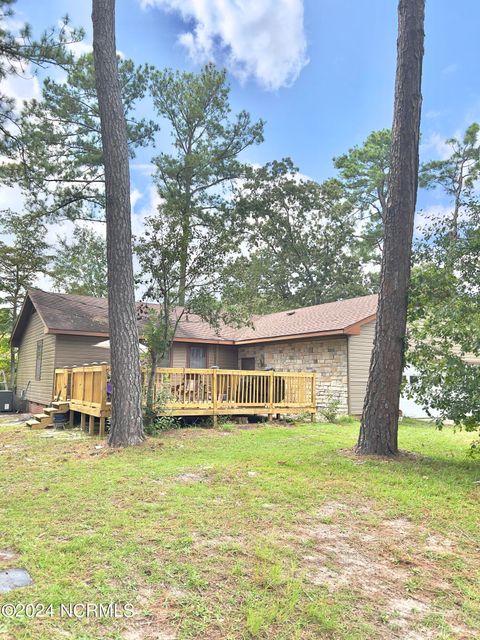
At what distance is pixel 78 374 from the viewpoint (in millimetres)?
10523

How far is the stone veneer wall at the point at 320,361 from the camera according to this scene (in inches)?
501

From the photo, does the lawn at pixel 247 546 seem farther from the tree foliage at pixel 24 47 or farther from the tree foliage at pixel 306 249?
the tree foliage at pixel 306 249

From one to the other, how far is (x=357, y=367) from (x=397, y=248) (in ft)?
22.3

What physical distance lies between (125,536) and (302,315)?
13.8m

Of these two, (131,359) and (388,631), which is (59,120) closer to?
(131,359)

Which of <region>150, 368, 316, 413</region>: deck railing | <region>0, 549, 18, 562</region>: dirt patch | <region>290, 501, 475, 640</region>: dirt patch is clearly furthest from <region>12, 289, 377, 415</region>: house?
<region>0, 549, 18, 562</region>: dirt patch

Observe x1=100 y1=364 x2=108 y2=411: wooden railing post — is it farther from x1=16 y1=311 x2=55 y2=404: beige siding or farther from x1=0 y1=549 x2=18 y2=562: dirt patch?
x1=0 y1=549 x2=18 y2=562: dirt patch

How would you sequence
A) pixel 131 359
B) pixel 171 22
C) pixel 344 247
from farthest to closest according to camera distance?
pixel 344 247, pixel 171 22, pixel 131 359

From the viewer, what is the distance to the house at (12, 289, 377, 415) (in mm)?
12734

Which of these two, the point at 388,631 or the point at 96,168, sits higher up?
Result: the point at 96,168

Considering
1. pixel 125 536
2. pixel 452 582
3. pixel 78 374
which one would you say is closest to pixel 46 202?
pixel 78 374

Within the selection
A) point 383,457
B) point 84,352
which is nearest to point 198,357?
point 84,352

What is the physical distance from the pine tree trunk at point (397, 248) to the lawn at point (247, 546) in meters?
0.63

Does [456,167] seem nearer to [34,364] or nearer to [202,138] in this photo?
[202,138]
